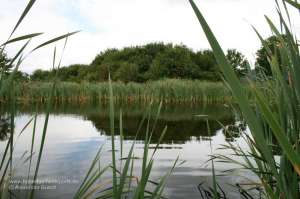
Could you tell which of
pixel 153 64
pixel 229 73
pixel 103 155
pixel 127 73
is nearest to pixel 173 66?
pixel 153 64

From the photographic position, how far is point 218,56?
17.7 inches

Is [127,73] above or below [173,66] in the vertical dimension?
below

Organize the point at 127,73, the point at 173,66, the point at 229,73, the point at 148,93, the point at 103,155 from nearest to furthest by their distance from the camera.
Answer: the point at 229,73
the point at 103,155
the point at 148,93
the point at 127,73
the point at 173,66

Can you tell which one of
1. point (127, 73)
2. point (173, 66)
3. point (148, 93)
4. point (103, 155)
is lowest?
point (103, 155)

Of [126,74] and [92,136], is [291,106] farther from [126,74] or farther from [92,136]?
[126,74]

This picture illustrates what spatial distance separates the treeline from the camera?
29938 mm

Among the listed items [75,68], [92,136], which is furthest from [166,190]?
[75,68]

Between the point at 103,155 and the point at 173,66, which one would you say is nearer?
the point at 103,155

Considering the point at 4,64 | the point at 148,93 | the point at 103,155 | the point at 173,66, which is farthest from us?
the point at 173,66

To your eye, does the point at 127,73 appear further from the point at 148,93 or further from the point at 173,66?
the point at 148,93

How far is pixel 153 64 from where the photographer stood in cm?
3077

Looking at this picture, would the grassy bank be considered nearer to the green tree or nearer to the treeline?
the treeline

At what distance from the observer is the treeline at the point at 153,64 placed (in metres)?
29.9

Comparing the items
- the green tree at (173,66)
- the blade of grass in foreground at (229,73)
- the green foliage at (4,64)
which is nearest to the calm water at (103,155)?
the green foliage at (4,64)
